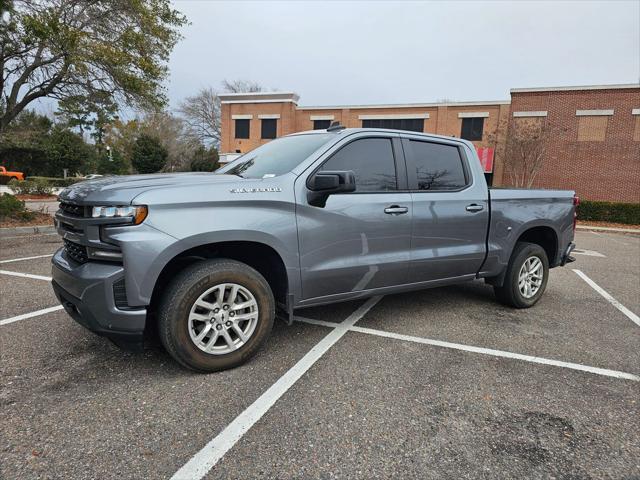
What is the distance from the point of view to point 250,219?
307 centimetres

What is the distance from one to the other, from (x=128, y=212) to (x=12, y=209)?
10529 millimetres

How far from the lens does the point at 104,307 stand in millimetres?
2703

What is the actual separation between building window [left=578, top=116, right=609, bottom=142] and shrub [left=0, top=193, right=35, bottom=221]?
93.6ft

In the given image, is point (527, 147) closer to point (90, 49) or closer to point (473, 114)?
point (473, 114)

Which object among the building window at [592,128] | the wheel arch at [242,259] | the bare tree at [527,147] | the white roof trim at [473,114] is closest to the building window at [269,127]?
the white roof trim at [473,114]

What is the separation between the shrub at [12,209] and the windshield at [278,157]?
9.35 meters

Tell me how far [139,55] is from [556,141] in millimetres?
24467

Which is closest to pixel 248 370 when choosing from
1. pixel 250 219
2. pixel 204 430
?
pixel 204 430

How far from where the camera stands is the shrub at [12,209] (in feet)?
34.7

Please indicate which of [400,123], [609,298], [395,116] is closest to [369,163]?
[609,298]

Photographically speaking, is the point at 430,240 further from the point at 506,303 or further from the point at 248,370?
the point at 248,370

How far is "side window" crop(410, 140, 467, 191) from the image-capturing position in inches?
163

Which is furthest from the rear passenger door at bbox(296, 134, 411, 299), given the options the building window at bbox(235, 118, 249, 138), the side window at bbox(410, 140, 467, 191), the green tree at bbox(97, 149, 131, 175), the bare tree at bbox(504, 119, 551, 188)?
the green tree at bbox(97, 149, 131, 175)

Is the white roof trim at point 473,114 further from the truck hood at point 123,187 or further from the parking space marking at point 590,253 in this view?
the truck hood at point 123,187
